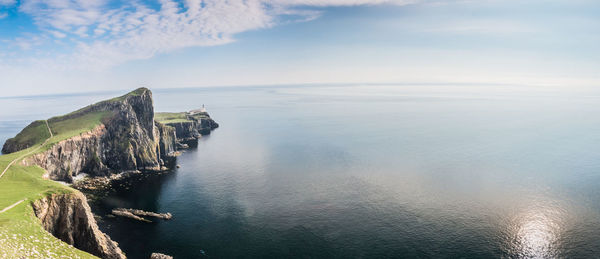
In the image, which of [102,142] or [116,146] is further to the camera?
[116,146]

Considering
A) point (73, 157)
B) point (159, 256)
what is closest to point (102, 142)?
point (73, 157)

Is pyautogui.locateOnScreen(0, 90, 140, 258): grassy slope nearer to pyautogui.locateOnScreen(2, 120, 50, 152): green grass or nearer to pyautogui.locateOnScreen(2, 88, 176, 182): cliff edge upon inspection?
pyautogui.locateOnScreen(2, 88, 176, 182): cliff edge

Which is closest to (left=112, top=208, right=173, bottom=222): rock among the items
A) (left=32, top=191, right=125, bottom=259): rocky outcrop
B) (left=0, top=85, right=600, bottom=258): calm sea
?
(left=0, top=85, right=600, bottom=258): calm sea

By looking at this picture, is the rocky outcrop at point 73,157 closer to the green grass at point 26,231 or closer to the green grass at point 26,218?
the green grass at point 26,218

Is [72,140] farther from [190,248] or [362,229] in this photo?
[362,229]

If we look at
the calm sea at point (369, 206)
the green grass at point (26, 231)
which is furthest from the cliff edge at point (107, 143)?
the green grass at point (26, 231)

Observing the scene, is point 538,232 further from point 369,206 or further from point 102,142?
point 102,142

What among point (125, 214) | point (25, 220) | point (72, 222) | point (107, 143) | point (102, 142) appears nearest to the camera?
point (25, 220)

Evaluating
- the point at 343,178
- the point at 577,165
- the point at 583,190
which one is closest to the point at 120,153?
the point at 343,178
